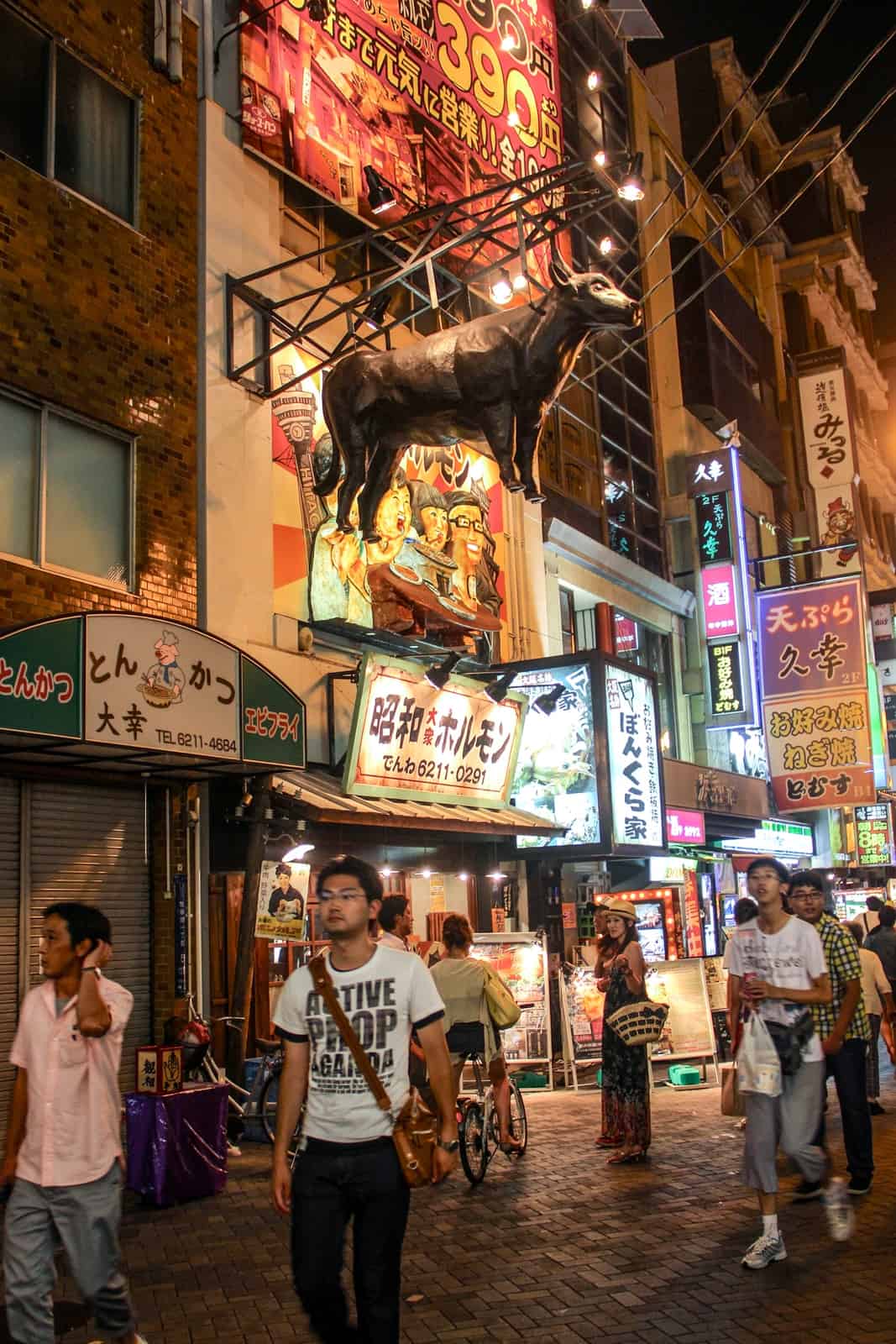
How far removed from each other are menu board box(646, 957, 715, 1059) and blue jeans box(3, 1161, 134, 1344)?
420 inches

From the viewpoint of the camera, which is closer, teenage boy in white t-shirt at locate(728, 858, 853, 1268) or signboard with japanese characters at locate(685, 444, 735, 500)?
teenage boy in white t-shirt at locate(728, 858, 853, 1268)

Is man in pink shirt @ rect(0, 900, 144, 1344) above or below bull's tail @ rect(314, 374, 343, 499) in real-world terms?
below

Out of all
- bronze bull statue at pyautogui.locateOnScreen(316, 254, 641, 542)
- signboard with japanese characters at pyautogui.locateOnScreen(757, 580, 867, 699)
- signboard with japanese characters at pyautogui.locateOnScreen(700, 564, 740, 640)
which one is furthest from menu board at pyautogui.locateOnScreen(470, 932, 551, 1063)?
signboard with japanese characters at pyautogui.locateOnScreen(757, 580, 867, 699)

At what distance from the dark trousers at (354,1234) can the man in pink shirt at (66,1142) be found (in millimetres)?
1120

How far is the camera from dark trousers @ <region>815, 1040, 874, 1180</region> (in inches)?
335

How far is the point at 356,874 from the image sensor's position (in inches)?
184

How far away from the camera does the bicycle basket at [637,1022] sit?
33.8ft

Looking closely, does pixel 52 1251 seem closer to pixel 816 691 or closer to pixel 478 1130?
pixel 478 1130

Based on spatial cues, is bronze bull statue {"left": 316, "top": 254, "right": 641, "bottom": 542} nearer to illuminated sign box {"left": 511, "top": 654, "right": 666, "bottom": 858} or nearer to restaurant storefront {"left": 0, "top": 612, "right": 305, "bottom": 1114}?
restaurant storefront {"left": 0, "top": 612, "right": 305, "bottom": 1114}

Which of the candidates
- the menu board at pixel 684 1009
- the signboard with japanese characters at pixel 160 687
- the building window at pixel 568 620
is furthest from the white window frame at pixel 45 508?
the building window at pixel 568 620

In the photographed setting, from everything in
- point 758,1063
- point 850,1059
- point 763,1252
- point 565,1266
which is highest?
point 758,1063

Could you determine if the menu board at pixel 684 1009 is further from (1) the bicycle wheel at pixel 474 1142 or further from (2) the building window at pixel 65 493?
(2) the building window at pixel 65 493

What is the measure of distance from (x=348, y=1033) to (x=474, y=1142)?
544cm

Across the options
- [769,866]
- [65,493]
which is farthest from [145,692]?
[769,866]
